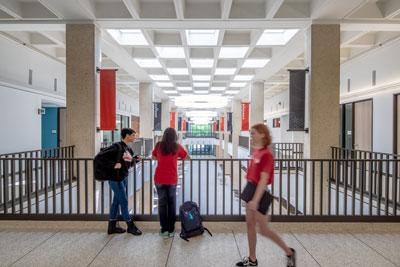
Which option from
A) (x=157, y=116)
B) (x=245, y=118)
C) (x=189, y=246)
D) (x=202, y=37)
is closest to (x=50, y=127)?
(x=157, y=116)

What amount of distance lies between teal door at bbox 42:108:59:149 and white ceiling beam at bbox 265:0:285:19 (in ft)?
27.9

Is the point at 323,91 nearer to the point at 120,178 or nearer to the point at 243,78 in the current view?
the point at 120,178

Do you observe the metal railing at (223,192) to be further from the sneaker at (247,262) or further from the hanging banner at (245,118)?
the hanging banner at (245,118)

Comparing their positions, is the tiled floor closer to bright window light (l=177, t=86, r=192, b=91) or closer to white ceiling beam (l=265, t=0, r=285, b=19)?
white ceiling beam (l=265, t=0, r=285, b=19)

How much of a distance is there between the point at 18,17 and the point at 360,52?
29.9 feet

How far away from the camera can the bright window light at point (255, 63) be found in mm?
9398

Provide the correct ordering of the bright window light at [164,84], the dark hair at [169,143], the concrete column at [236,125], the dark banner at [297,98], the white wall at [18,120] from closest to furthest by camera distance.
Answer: the dark hair at [169,143] → the dark banner at [297,98] → the white wall at [18,120] → the bright window light at [164,84] → the concrete column at [236,125]

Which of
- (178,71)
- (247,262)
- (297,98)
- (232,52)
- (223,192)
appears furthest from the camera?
(178,71)

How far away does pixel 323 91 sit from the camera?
5.84 meters

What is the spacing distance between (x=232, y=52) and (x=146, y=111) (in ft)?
18.5

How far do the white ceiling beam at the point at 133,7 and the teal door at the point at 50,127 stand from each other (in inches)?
259

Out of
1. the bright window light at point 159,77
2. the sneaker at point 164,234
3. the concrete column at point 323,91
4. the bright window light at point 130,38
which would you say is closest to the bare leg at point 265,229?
the sneaker at point 164,234

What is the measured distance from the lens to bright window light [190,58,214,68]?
376 inches

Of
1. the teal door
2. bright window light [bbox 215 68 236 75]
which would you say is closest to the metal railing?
the teal door
